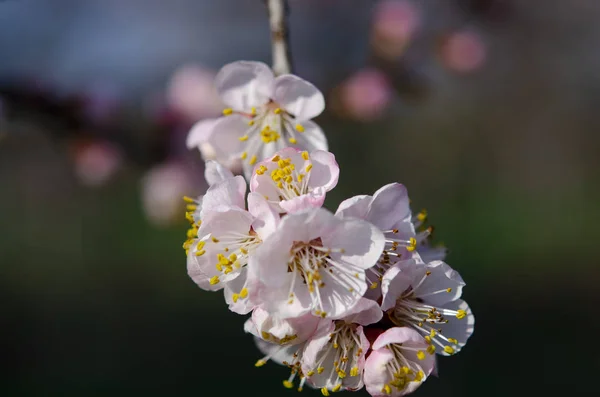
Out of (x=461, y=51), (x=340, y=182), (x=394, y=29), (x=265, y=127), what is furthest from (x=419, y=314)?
(x=340, y=182)

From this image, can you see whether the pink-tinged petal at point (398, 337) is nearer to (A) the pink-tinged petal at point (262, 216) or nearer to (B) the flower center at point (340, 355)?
(B) the flower center at point (340, 355)

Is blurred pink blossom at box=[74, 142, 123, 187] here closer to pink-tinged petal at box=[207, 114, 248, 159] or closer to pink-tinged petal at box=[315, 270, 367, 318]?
pink-tinged petal at box=[207, 114, 248, 159]

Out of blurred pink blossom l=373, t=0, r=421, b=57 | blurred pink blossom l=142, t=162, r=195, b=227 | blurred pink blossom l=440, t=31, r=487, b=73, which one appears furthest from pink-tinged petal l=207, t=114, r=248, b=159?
blurred pink blossom l=440, t=31, r=487, b=73

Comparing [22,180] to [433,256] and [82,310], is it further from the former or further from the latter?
[433,256]

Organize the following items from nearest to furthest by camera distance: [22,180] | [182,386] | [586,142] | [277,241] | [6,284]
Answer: [277,241]
[182,386]
[6,284]
[22,180]
[586,142]

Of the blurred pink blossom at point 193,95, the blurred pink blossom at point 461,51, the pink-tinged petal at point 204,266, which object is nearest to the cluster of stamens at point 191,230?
the pink-tinged petal at point 204,266

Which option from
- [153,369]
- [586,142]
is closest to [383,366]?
[153,369]

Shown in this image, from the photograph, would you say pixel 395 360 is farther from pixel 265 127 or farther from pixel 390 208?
pixel 265 127
